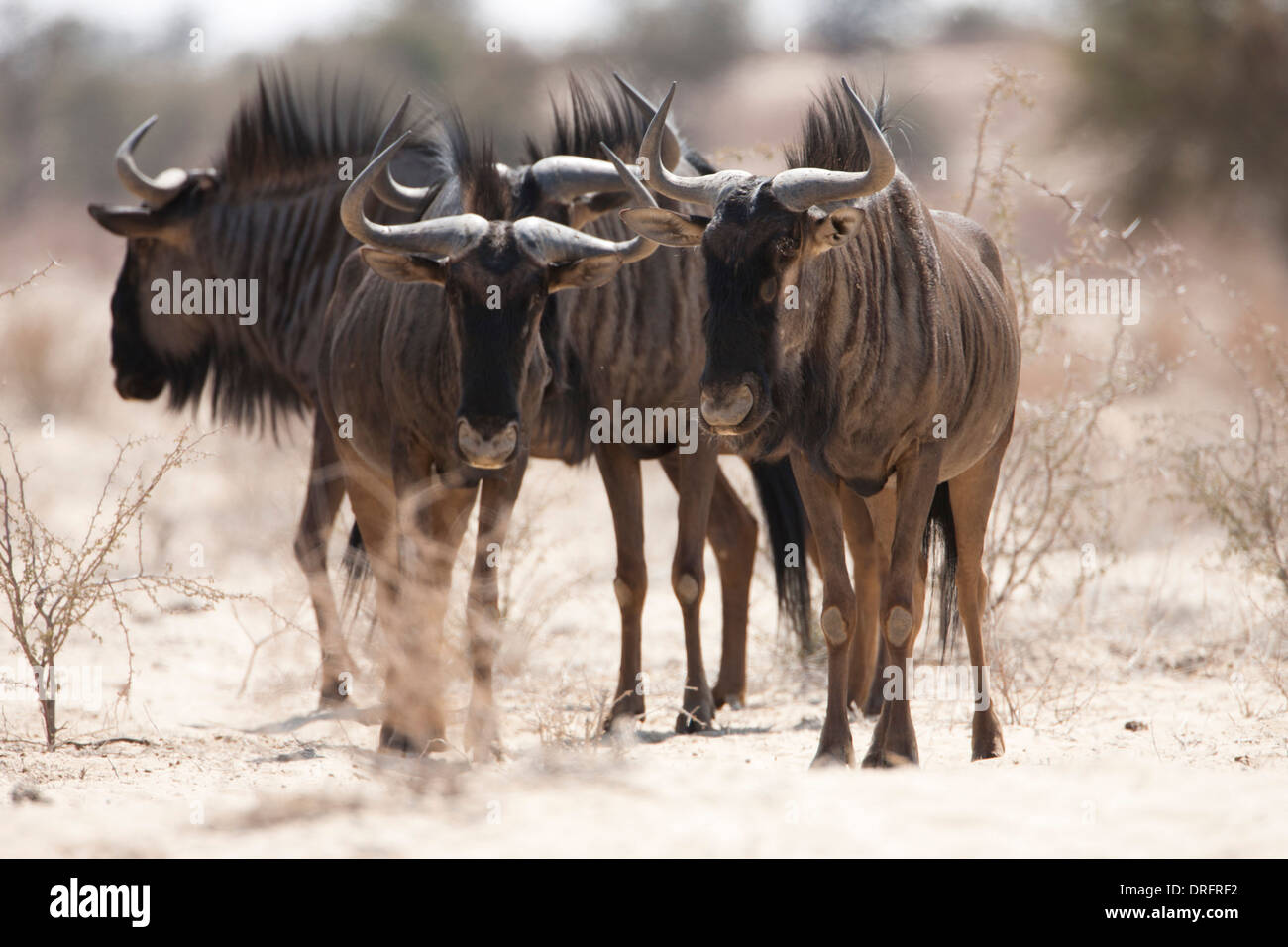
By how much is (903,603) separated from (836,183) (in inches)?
51.1

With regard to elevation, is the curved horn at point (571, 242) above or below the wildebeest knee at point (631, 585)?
above

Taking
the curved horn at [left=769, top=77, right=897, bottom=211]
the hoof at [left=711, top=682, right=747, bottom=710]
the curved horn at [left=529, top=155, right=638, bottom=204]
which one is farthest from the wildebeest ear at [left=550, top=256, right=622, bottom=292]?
the hoof at [left=711, top=682, right=747, bottom=710]

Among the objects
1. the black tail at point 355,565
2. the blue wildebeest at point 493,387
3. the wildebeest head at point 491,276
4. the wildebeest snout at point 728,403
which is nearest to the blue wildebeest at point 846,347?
the wildebeest snout at point 728,403

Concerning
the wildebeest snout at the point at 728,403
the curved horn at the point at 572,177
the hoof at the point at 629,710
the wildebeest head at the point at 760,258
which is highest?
the curved horn at the point at 572,177

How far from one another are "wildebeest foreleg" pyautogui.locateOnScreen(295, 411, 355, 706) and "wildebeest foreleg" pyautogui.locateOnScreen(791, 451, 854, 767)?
7.20ft

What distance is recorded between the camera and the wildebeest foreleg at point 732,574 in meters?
6.50

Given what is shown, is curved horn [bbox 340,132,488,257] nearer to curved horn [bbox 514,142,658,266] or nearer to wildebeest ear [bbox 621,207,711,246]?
curved horn [bbox 514,142,658,266]

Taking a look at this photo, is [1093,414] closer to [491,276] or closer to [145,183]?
[491,276]

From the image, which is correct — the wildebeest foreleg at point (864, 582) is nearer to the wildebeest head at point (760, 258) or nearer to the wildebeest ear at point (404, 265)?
the wildebeest head at point (760, 258)

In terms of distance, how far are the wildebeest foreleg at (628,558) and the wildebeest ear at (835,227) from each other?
5.48 ft

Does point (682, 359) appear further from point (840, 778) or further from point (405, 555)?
point (840, 778)

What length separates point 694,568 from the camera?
242 inches

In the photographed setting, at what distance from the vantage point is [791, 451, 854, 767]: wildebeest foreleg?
15.4 ft

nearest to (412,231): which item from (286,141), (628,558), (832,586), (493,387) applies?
(493,387)
